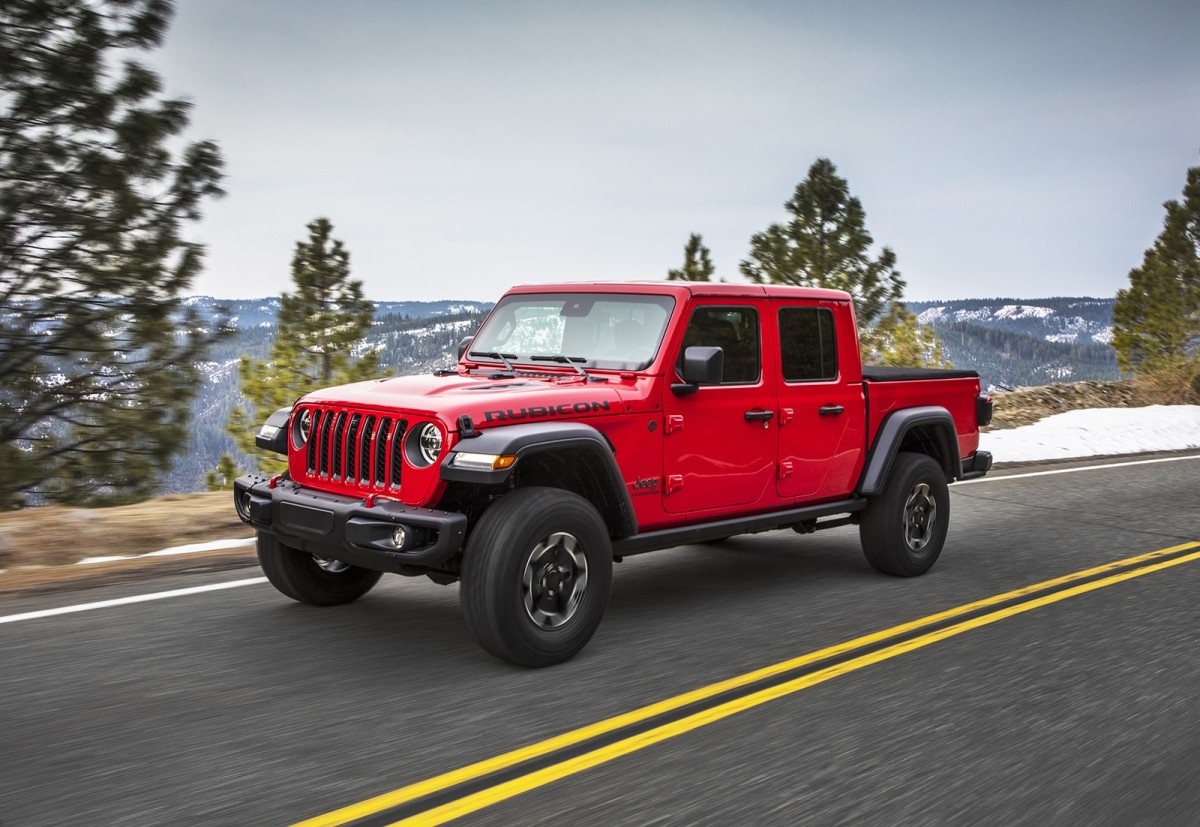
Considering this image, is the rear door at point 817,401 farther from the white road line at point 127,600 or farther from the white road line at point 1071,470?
the white road line at point 1071,470

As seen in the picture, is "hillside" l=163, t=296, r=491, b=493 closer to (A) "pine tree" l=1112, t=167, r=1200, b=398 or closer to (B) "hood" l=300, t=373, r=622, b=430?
(B) "hood" l=300, t=373, r=622, b=430

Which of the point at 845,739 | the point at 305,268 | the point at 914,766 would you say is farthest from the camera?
the point at 305,268

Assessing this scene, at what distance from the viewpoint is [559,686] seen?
5.01 meters

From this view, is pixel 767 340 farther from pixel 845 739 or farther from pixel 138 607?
pixel 138 607

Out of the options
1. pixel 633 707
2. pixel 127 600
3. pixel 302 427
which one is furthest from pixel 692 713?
pixel 127 600

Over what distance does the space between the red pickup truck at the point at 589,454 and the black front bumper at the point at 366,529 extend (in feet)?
0.03

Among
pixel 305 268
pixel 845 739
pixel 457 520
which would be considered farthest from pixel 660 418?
pixel 305 268

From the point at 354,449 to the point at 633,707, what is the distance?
74.4 inches

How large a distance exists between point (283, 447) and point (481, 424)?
1448 millimetres

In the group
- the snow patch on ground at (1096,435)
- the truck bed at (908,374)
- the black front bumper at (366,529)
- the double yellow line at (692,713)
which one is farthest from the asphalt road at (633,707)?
the snow patch on ground at (1096,435)

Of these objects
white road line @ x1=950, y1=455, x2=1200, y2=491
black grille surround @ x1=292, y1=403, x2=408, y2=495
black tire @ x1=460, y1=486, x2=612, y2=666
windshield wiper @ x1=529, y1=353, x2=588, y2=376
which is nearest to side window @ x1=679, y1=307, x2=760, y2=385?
windshield wiper @ x1=529, y1=353, x2=588, y2=376

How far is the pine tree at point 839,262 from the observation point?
26672 mm

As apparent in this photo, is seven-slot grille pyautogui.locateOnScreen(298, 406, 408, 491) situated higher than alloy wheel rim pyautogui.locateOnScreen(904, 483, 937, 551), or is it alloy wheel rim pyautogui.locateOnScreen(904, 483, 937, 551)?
seven-slot grille pyautogui.locateOnScreen(298, 406, 408, 491)

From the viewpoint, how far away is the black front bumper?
4.94 m
